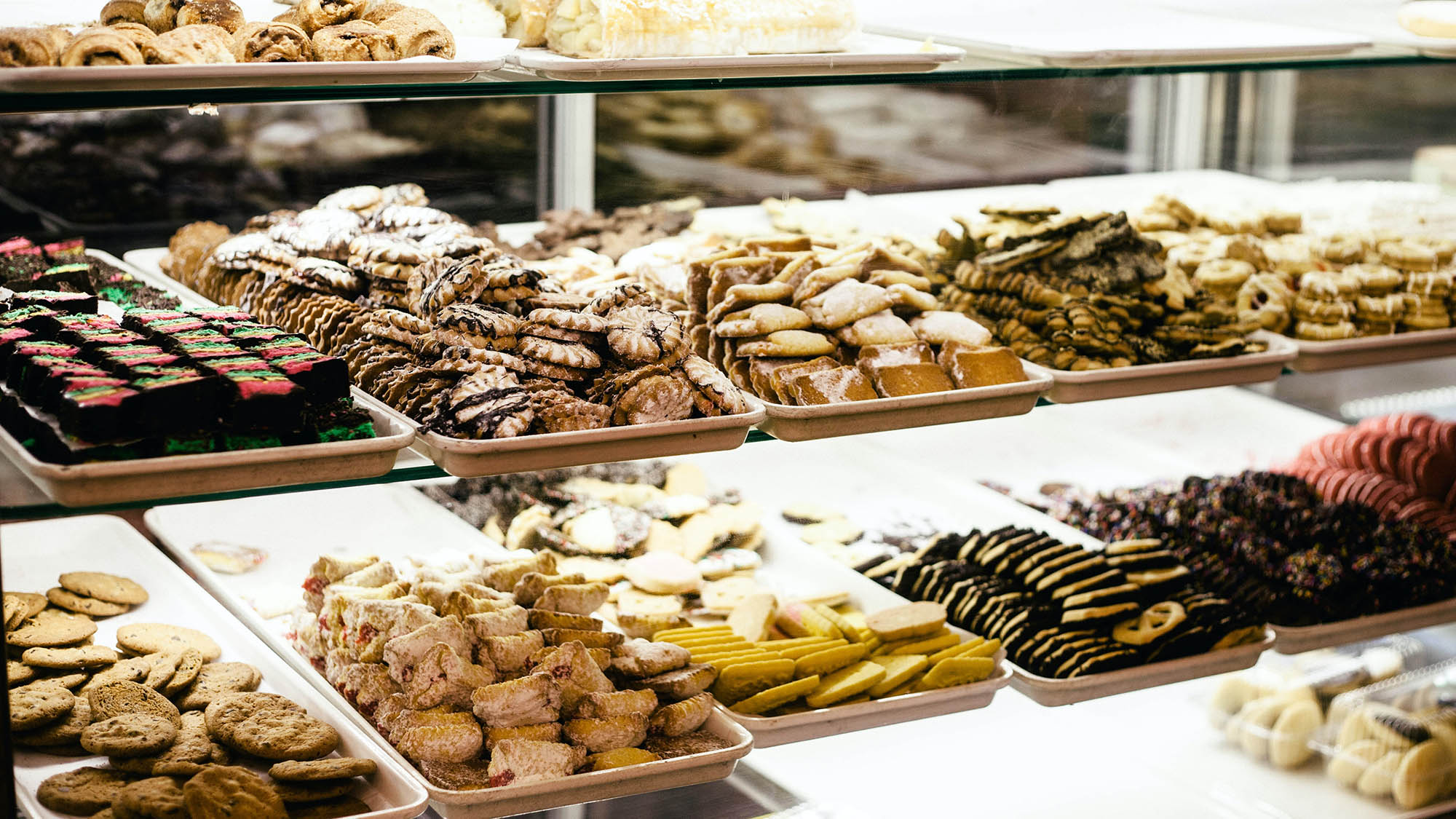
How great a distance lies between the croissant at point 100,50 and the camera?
1.53 m

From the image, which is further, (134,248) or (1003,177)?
(1003,177)

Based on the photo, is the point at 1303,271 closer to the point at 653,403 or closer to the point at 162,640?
the point at 653,403

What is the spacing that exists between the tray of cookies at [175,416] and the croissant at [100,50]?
32cm

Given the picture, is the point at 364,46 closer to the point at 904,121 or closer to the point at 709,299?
the point at 709,299

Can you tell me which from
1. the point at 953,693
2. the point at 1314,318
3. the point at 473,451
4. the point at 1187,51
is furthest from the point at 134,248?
the point at 1314,318

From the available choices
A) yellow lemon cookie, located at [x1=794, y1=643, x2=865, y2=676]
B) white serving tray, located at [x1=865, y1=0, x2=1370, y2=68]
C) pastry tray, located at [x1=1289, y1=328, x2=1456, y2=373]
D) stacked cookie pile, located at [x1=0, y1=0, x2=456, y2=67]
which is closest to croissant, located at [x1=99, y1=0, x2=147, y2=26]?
stacked cookie pile, located at [x1=0, y1=0, x2=456, y2=67]

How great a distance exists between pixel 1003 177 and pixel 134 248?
1.88 metres

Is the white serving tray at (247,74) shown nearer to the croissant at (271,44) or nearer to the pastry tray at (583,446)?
the croissant at (271,44)

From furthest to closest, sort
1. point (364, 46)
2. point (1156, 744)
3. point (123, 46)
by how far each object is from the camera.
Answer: point (1156, 744) < point (364, 46) < point (123, 46)

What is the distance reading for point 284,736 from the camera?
177 centimetres

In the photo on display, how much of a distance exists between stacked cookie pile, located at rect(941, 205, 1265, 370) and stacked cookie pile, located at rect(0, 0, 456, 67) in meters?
1.01

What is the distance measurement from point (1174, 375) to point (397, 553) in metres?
Result: 1.35

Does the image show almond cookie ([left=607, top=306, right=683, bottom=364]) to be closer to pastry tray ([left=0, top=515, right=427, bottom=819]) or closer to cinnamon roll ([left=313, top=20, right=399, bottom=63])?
cinnamon roll ([left=313, top=20, right=399, bottom=63])

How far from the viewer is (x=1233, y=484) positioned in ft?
9.76
